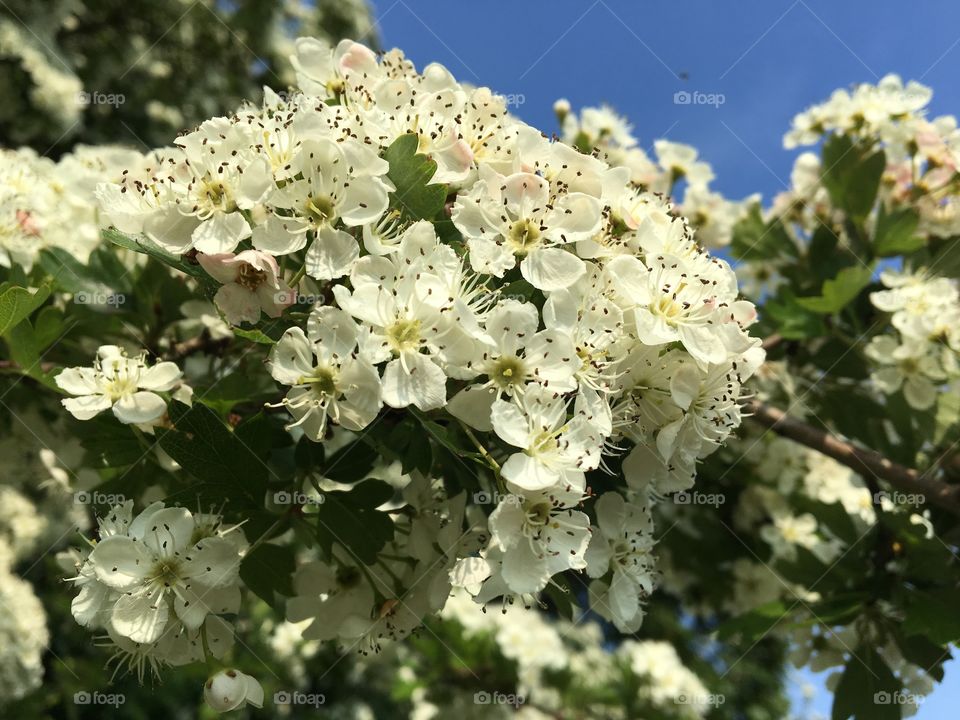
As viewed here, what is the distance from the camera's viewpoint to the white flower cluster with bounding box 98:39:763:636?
1.01 metres

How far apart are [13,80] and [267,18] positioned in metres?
2.25

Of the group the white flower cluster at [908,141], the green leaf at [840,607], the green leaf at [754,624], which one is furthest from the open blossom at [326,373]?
the white flower cluster at [908,141]

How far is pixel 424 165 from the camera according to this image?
115 centimetres

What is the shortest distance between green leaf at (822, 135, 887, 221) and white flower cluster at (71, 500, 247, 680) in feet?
6.36

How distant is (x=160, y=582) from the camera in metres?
1.07

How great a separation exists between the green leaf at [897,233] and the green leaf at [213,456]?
6.13ft

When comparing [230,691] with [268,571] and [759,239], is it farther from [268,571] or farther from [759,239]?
[759,239]

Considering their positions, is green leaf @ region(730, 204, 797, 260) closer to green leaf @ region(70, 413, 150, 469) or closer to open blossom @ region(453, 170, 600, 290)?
open blossom @ region(453, 170, 600, 290)

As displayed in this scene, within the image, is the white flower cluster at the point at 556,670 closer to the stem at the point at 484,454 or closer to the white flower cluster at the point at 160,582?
the white flower cluster at the point at 160,582

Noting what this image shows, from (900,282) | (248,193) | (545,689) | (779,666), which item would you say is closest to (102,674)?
(545,689)

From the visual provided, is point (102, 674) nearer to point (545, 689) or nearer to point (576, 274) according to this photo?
point (545, 689)

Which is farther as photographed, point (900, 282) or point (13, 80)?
point (13, 80)

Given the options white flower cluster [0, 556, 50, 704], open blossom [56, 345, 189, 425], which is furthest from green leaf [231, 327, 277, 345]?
white flower cluster [0, 556, 50, 704]

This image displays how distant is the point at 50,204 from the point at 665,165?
5.95 feet
